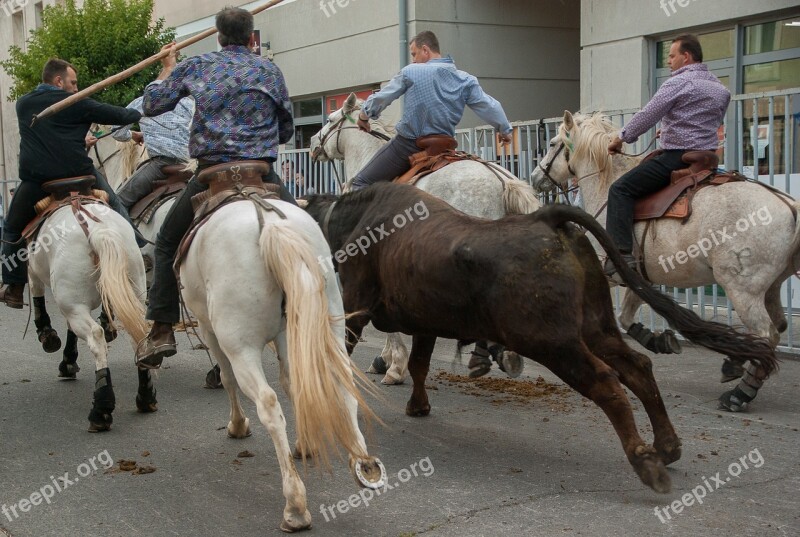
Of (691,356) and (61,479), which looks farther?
(691,356)

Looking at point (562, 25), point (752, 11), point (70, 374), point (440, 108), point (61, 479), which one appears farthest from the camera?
point (562, 25)

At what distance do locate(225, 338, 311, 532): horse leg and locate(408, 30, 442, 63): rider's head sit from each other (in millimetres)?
4295

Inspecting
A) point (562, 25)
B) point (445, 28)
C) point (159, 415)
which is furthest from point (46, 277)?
point (562, 25)

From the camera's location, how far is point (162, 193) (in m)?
9.06

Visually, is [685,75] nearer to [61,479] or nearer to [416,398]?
[416,398]

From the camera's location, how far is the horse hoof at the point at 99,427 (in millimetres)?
6534

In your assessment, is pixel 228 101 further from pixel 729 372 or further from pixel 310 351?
pixel 729 372

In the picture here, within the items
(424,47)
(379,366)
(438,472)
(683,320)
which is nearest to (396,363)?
(379,366)

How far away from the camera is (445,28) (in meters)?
15.4

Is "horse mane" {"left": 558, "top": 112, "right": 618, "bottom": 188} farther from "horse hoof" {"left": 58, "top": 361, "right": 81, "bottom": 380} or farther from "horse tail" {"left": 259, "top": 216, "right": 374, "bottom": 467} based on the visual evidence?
"horse hoof" {"left": 58, "top": 361, "right": 81, "bottom": 380}

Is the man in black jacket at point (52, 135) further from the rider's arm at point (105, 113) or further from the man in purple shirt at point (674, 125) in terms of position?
the man in purple shirt at point (674, 125)

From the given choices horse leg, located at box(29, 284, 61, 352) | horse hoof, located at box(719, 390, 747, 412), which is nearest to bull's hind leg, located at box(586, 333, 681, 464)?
horse hoof, located at box(719, 390, 747, 412)

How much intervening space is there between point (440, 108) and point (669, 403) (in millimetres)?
3038

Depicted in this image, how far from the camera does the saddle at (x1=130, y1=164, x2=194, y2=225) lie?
29.5 ft
